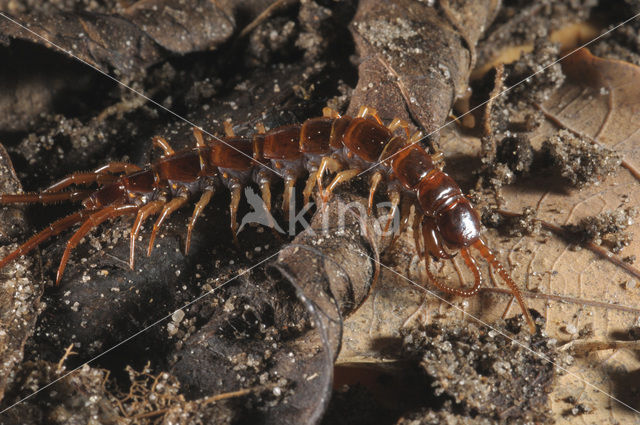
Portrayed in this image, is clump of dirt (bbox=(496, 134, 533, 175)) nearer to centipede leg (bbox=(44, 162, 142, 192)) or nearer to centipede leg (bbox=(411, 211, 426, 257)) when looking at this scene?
centipede leg (bbox=(411, 211, 426, 257))

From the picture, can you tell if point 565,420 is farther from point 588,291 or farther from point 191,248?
point 191,248


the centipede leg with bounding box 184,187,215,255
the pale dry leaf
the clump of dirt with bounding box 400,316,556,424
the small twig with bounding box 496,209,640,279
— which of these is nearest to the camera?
the clump of dirt with bounding box 400,316,556,424

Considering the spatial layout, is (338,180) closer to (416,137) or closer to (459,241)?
(416,137)

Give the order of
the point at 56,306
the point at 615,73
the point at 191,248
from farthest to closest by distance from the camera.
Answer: the point at 615,73
the point at 191,248
the point at 56,306

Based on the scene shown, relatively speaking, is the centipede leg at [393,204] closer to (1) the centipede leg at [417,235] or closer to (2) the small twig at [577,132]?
(1) the centipede leg at [417,235]

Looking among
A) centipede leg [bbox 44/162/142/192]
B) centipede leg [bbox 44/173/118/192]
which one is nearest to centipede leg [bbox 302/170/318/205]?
centipede leg [bbox 44/162/142/192]

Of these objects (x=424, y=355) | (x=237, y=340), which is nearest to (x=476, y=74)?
(x=424, y=355)
